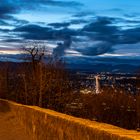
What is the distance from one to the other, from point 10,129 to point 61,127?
5727mm

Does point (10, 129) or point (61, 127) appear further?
point (10, 129)

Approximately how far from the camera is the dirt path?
15.8 m

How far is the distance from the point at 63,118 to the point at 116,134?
3.29m

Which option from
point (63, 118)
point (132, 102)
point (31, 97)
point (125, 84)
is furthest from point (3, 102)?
point (125, 84)

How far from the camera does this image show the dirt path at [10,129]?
1580cm

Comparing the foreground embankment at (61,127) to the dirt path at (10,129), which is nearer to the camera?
the foreground embankment at (61,127)

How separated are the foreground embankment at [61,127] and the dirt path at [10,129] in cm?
19

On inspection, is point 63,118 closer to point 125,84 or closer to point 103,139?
point 103,139

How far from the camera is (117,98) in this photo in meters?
41.3

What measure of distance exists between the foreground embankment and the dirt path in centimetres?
19

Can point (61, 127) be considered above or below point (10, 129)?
above

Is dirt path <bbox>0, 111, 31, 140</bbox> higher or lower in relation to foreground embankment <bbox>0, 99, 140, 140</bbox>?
lower

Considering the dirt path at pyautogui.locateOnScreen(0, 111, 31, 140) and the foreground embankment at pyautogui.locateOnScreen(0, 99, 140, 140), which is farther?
the dirt path at pyautogui.locateOnScreen(0, 111, 31, 140)

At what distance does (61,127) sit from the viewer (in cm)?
1188
